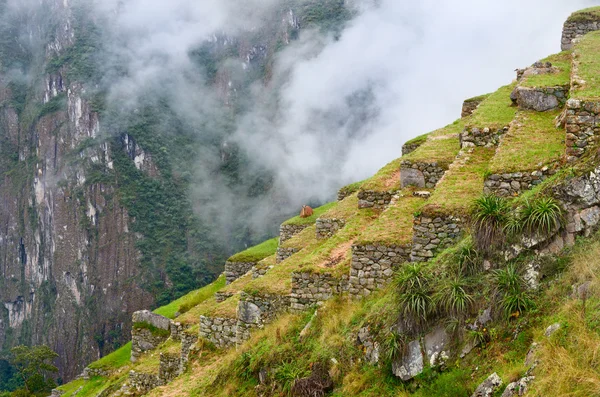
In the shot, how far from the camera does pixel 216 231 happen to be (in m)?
139

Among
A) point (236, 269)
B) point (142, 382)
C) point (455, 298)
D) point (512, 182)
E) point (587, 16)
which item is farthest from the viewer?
point (236, 269)

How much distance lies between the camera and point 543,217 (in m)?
6.18

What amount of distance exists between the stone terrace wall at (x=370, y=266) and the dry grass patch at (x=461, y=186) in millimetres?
977

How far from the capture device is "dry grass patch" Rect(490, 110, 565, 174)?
8.59 metres

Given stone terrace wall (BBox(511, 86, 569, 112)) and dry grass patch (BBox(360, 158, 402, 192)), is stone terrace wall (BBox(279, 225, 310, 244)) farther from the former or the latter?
stone terrace wall (BBox(511, 86, 569, 112))

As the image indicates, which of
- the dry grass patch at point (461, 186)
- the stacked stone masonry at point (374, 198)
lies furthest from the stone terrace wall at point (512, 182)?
the stacked stone masonry at point (374, 198)

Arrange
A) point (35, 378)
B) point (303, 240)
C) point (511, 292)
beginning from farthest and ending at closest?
point (35, 378)
point (303, 240)
point (511, 292)

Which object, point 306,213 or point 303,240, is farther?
point 306,213

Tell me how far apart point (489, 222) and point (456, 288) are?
884mm

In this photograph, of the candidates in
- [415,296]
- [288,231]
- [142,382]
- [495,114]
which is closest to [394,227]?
[415,296]

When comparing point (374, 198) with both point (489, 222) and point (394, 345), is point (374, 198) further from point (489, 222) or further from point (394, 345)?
point (394, 345)

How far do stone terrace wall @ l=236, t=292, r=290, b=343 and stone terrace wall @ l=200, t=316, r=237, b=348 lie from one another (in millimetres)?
1069

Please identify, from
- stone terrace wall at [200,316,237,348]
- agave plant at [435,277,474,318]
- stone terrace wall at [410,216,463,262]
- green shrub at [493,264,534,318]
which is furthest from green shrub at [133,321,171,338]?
green shrub at [493,264,534,318]

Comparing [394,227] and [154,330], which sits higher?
[394,227]
